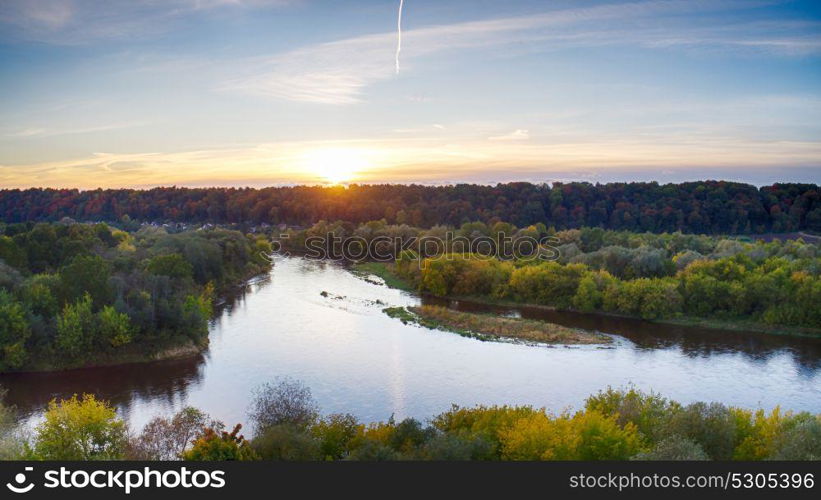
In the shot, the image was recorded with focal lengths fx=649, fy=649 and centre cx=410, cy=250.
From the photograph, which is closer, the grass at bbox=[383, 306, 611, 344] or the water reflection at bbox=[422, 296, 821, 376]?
the water reflection at bbox=[422, 296, 821, 376]

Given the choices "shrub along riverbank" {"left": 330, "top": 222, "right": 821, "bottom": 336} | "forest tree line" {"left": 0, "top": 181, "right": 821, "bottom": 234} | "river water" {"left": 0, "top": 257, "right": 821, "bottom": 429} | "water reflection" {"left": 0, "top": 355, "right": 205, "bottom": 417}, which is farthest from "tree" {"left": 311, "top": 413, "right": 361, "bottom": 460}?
"forest tree line" {"left": 0, "top": 181, "right": 821, "bottom": 234}

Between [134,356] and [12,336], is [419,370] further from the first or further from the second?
[12,336]

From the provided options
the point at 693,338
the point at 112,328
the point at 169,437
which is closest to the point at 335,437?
the point at 169,437

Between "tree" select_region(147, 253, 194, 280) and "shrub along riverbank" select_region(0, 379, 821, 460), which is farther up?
"tree" select_region(147, 253, 194, 280)

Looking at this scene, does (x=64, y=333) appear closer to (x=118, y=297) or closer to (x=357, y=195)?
(x=118, y=297)

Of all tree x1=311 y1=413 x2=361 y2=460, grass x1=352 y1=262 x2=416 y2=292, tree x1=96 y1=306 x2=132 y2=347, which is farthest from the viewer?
grass x1=352 y1=262 x2=416 y2=292

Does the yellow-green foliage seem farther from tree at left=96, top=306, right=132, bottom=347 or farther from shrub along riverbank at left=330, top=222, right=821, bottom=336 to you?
shrub along riverbank at left=330, top=222, right=821, bottom=336
